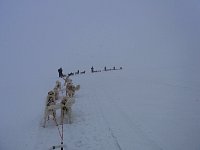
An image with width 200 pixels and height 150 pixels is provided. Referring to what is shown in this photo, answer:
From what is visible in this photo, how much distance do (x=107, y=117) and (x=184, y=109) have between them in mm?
2386

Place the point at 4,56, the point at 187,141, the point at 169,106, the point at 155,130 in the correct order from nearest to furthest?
the point at 187,141 → the point at 155,130 → the point at 169,106 → the point at 4,56

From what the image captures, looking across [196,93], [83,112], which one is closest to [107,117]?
→ [83,112]

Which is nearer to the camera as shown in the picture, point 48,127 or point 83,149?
point 83,149

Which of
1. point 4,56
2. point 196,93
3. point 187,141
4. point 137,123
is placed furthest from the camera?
point 4,56

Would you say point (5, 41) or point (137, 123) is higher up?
point (5, 41)

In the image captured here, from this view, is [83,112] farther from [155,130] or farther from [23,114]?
[155,130]

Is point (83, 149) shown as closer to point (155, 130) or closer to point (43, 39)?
point (155, 130)

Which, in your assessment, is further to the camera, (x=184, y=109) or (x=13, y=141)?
(x=184, y=109)

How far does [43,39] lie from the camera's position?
127m

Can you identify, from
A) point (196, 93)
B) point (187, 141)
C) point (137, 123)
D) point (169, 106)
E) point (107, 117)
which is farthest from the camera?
point (196, 93)

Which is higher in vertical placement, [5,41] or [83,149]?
[5,41]

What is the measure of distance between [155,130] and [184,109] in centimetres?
259

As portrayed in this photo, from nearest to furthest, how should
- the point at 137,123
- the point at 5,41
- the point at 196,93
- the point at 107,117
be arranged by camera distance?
the point at 137,123 → the point at 107,117 → the point at 196,93 → the point at 5,41

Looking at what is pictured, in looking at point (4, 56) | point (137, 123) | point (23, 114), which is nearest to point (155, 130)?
point (137, 123)
